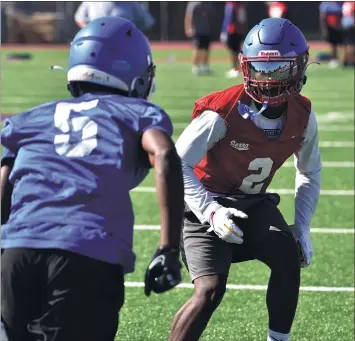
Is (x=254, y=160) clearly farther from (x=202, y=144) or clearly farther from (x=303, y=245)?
(x=303, y=245)

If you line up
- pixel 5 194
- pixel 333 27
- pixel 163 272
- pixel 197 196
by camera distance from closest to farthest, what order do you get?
pixel 163 272
pixel 5 194
pixel 197 196
pixel 333 27

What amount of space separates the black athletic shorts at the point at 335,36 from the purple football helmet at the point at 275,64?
58.9ft

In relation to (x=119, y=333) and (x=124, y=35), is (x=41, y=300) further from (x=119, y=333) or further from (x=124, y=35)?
(x=119, y=333)

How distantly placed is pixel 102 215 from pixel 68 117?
1.15ft

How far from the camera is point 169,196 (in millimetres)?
2979

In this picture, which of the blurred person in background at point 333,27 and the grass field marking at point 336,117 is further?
the blurred person in background at point 333,27

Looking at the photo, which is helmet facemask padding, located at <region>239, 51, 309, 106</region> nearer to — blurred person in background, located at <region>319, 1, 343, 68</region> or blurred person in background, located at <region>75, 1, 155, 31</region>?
blurred person in background, located at <region>75, 1, 155, 31</region>

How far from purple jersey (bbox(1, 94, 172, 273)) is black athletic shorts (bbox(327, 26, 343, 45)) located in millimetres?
19193

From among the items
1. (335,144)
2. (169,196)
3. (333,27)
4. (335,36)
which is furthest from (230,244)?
(333,27)

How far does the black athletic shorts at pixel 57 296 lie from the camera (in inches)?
116

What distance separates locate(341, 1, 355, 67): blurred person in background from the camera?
21297 millimetres

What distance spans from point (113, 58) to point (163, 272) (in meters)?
0.81

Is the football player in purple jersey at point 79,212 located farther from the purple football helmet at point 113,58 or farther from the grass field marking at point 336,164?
the grass field marking at point 336,164

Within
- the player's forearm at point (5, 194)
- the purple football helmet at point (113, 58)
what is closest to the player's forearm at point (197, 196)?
the purple football helmet at point (113, 58)
